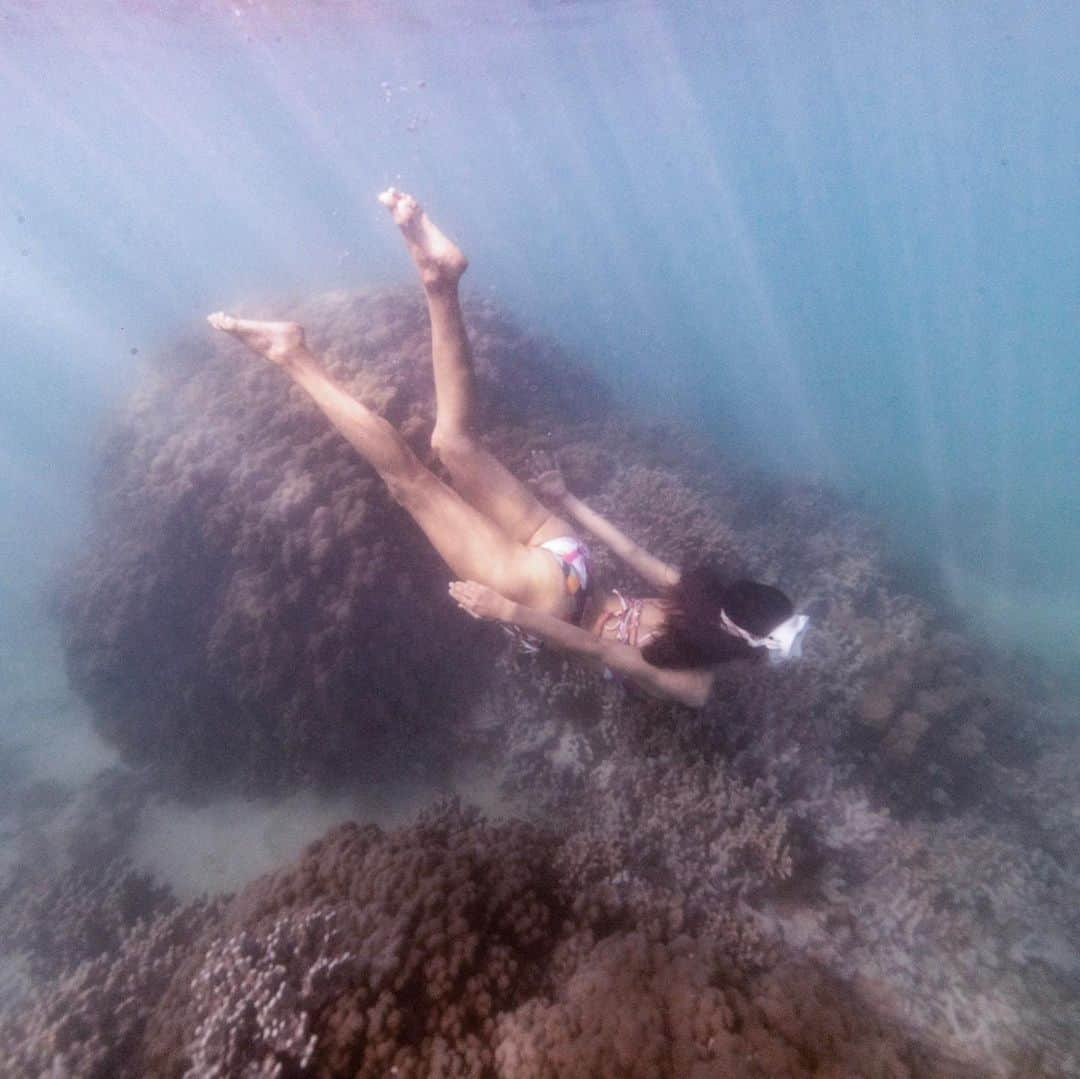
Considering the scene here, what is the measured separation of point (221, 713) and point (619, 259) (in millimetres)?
75063

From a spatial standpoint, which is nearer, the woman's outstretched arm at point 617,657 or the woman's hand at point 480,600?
the woman's hand at point 480,600

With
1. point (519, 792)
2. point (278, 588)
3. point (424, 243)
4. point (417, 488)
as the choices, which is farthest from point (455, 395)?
point (519, 792)

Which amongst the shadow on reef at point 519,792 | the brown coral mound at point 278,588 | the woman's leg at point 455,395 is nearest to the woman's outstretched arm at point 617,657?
the shadow on reef at point 519,792

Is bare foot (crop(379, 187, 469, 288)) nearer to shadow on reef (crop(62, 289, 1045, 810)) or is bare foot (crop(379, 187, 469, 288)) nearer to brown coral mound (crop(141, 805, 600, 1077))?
shadow on reef (crop(62, 289, 1045, 810))

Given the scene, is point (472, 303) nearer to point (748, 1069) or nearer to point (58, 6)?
point (748, 1069)

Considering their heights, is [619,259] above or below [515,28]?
below

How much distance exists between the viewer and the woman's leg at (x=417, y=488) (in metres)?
4.63

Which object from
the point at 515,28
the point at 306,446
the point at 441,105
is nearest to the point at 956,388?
the point at 515,28

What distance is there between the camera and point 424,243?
Result: 172 inches

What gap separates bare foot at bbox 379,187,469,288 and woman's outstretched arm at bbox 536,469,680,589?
237 cm

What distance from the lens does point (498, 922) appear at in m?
4.27

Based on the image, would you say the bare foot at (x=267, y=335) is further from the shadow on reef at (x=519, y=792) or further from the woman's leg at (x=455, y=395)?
the shadow on reef at (x=519, y=792)

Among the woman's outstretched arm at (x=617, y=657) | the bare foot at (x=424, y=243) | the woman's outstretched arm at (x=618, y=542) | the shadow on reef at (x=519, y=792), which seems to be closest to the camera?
the shadow on reef at (x=519, y=792)

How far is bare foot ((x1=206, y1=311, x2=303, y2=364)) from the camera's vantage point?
461 centimetres
